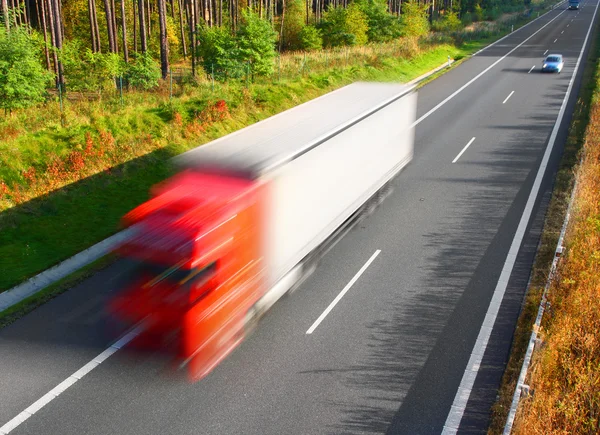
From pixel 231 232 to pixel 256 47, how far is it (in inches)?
841

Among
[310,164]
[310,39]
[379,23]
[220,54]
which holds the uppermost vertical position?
[379,23]

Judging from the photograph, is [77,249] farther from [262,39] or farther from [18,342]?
[262,39]

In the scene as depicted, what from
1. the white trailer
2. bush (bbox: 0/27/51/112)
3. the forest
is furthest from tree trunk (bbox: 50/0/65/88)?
the white trailer

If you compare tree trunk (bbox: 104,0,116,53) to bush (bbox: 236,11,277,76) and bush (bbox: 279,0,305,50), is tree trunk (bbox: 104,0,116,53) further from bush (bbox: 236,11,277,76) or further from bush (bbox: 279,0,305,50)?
bush (bbox: 279,0,305,50)

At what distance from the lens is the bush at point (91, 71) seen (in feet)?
80.3

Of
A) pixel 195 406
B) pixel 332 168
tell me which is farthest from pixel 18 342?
pixel 332 168

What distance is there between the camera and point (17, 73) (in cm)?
1859

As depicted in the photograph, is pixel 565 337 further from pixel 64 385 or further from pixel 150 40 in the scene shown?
pixel 150 40

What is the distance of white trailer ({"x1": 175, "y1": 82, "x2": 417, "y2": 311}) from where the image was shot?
9.68 m

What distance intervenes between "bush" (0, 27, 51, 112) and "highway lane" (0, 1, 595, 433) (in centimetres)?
1028

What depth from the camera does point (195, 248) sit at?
25.9 ft

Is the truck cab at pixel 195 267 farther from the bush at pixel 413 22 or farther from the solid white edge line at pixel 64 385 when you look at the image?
the bush at pixel 413 22

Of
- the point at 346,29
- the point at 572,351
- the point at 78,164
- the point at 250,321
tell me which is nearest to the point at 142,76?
the point at 78,164

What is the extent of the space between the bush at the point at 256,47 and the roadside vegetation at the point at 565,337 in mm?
17195
